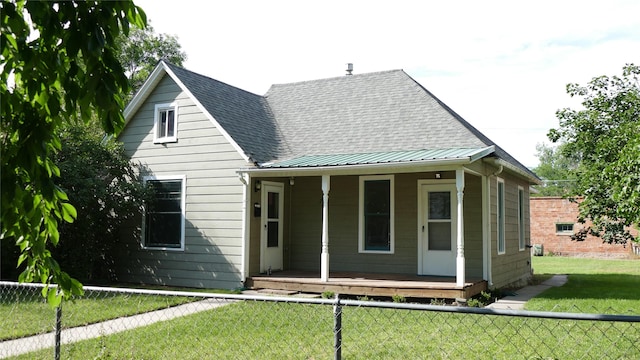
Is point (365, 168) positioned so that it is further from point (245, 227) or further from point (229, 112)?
point (229, 112)

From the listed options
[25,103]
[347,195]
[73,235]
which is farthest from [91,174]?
[25,103]

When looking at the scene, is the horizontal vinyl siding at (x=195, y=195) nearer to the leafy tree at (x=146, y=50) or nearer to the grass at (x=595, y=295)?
the grass at (x=595, y=295)

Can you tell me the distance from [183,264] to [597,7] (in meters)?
10.9

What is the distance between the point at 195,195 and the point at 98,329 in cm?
564

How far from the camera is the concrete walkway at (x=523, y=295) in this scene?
1053 centimetres

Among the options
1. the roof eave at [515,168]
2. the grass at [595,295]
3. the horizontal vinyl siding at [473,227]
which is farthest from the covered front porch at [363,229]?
the grass at [595,295]

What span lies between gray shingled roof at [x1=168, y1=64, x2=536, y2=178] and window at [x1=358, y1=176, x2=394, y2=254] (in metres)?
0.80

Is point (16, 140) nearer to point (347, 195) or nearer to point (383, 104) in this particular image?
point (347, 195)

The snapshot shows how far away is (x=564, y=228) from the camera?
98.7 feet

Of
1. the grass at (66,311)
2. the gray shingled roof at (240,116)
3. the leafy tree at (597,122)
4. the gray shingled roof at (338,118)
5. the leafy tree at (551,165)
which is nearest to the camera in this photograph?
the grass at (66,311)

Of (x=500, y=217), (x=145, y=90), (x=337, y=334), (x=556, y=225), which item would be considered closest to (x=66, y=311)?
(x=145, y=90)

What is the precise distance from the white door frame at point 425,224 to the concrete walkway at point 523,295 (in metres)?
1.35

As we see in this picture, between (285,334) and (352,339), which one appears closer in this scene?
(352,339)

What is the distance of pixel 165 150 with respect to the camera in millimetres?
13555
